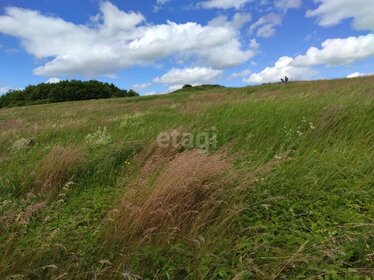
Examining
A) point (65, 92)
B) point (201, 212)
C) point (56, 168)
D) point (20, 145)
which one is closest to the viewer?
point (201, 212)

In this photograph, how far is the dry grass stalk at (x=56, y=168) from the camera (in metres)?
5.14

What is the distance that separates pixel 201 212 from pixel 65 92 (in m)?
98.9

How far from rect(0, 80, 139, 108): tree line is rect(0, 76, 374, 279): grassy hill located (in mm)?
93487

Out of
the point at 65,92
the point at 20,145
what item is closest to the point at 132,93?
the point at 65,92

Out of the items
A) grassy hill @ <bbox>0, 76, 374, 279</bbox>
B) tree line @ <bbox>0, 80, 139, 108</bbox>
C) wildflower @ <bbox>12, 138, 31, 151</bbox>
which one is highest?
tree line @ <bbox>0, 80, 139, 108</bbox>

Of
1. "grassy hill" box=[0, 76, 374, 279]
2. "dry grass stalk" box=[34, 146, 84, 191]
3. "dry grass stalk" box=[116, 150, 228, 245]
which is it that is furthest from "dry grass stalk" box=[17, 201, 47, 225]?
"dry grass stalk" box=[116, 150, 228, 245]

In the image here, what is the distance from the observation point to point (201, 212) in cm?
371

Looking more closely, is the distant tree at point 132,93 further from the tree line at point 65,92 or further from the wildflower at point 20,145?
the wildflower at point 20,145

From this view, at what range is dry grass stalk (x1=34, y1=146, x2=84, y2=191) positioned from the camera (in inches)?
202

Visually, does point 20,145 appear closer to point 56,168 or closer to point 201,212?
point 56,168

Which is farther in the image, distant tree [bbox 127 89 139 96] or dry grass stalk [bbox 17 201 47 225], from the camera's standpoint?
distant tree [bbox 127 89 139 96]

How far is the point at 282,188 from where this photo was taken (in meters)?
4.25

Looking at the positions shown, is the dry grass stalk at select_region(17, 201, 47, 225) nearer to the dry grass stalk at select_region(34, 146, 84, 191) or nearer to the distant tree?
the dry grass stalk at select_region(34, 146, 84, 191)

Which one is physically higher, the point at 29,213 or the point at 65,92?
the point at 65,92
